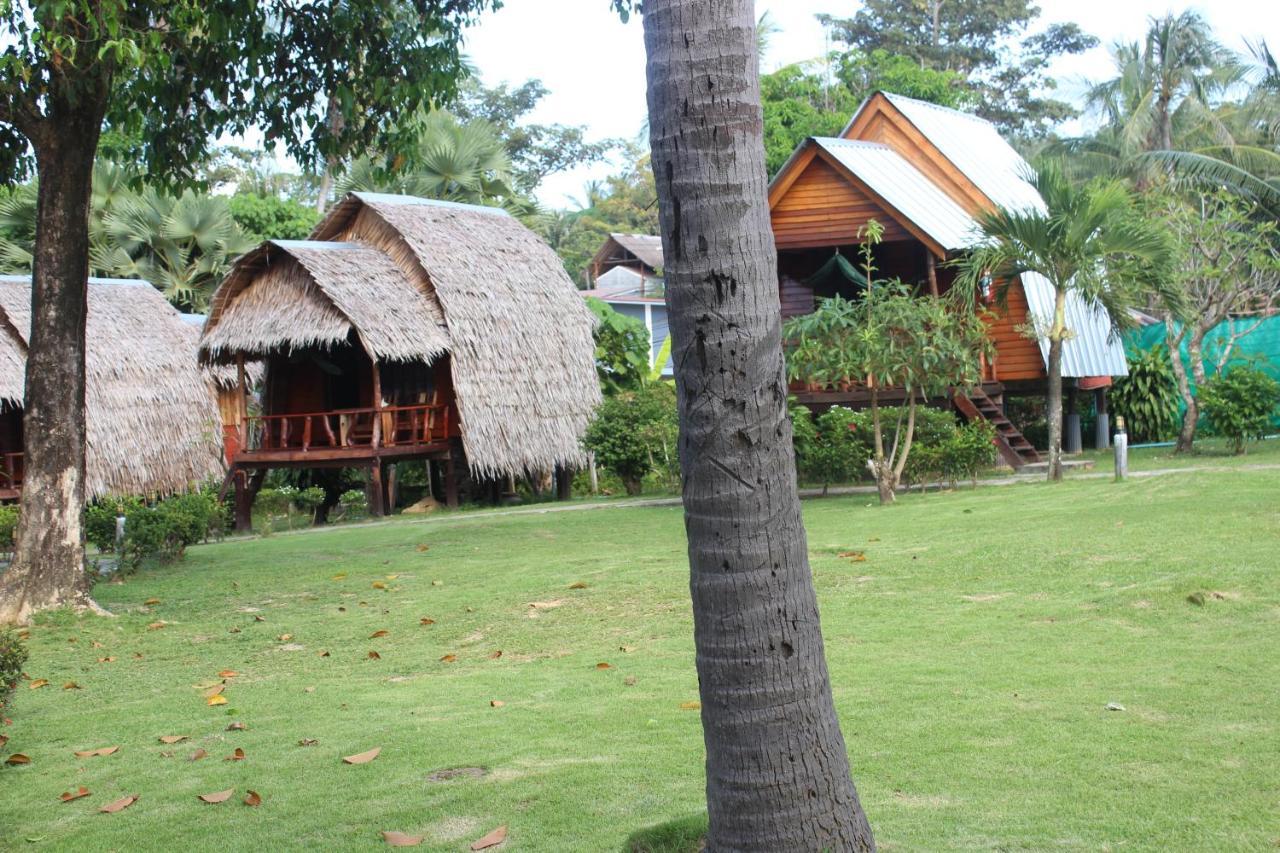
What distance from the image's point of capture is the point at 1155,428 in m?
25.3

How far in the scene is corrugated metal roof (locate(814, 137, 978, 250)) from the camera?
779 inches

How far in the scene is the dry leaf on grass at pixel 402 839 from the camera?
4664 mm

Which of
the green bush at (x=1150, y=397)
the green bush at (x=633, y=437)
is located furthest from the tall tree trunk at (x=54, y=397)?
the green bush at (x=1150, y=397)

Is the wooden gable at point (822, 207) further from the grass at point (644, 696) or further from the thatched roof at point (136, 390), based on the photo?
the thatched roof at point (136, 390)

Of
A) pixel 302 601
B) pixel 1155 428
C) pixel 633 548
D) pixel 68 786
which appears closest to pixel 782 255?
pixel 1155 428

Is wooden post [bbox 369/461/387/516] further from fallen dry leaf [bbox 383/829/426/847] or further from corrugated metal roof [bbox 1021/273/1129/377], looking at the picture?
fallen dry leaf [bbox 383/829/426/847]

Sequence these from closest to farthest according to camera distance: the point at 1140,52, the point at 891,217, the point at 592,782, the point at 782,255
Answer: the point at 592,782
the point at 891,217
the point at 782,255
the point at 1140,52

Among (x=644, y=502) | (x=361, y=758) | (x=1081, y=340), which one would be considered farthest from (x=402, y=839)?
(x=1081, y=340)

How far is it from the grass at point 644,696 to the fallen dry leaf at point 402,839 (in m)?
0.06

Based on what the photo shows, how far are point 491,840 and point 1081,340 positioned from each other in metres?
20.1

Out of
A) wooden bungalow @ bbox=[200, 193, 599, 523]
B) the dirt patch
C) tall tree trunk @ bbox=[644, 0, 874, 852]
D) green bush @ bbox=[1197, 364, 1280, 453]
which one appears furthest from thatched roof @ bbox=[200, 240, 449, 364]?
tall tree trunk @ bbox=[644, 0, 874, 852]

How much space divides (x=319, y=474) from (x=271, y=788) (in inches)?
826

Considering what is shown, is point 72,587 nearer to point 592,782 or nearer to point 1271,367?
point 592,782

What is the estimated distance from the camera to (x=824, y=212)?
67.4ft
